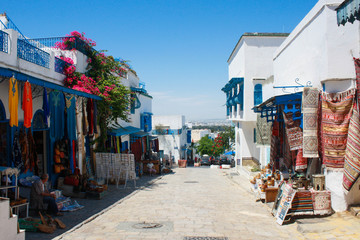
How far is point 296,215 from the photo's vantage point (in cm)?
937

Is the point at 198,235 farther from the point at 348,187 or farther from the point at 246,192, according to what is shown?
the point at 246,192

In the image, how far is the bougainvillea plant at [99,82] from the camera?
15594mm

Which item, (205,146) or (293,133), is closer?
(293,133)

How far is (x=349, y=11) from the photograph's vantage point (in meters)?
7.18

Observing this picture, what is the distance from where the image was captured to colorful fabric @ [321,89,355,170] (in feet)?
30.3

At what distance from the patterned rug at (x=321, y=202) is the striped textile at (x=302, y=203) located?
0.11 metres

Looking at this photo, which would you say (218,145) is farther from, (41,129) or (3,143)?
(3,143)

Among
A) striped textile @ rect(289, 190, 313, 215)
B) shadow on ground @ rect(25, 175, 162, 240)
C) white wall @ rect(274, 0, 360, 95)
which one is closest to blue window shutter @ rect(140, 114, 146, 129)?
shadow on ground @ rect(25, 175, 162, 240)

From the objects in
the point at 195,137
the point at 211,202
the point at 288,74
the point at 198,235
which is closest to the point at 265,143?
the point at 288,74

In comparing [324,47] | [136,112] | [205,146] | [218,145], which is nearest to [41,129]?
[324,47]

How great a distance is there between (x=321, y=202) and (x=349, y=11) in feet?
16.6

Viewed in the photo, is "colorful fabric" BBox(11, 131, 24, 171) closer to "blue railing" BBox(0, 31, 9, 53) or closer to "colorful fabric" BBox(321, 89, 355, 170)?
"blue railing" BBox(0, 31, 9, 53)

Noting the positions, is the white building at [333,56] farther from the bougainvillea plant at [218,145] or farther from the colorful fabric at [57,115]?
the bougainvillea plant at [218,145]

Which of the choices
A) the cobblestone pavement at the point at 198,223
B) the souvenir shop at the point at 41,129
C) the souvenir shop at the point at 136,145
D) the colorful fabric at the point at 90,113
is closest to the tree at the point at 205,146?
the souvenir shop at the point at 136,145
